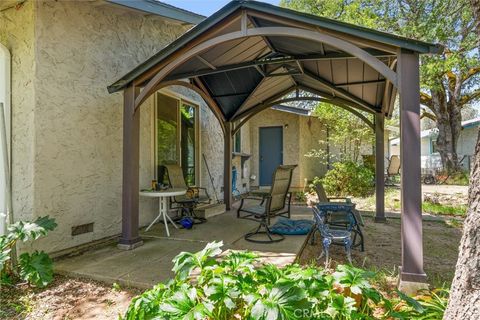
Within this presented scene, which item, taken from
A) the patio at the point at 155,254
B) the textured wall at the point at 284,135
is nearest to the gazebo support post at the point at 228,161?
the patio at the point at 155,254

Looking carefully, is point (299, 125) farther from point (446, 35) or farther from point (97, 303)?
point (97, 303)

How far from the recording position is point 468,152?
53.9 ft

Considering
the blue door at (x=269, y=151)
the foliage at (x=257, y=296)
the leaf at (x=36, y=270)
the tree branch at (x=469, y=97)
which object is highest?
the tree branch at (x=469, y=97)

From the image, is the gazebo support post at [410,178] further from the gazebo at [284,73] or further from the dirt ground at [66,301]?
the dirt ground at [66,301]

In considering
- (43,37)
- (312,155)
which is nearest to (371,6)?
(312,155)

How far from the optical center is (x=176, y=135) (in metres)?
6.34

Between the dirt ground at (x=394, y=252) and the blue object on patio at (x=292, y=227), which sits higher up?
the blue object on patio at (x=292, y=227)

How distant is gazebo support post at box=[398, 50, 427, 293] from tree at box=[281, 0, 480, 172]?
22.3 feet

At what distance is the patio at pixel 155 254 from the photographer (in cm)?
321

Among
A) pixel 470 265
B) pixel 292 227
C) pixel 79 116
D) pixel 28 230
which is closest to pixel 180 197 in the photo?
pixel 292 227

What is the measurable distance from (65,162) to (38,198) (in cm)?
58

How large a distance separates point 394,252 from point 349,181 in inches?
217

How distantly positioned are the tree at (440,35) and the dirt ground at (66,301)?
31.9ft

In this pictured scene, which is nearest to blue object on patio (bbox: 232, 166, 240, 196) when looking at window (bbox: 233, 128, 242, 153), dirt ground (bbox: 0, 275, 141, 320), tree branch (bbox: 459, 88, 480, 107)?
window (bbox: 233, 128, 242, 153)
